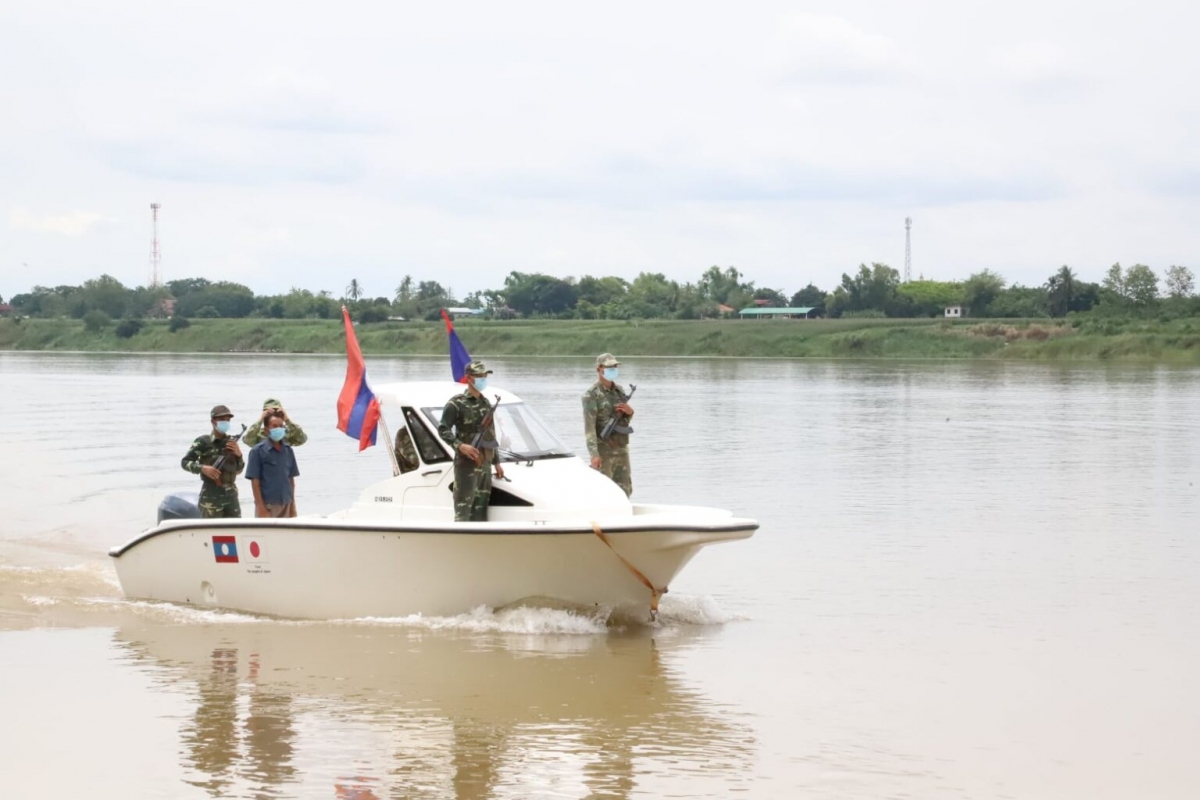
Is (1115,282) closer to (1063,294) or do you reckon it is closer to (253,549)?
(1063,294)

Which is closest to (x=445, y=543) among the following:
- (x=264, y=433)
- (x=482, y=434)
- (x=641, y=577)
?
(x=482, y=434)

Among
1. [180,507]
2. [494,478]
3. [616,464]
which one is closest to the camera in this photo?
[494,478]

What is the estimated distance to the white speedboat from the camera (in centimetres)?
1213

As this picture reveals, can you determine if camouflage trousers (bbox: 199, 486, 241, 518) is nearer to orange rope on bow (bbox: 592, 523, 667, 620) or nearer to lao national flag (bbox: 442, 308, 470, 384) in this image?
lao national flag (bbox: 442, 308, 470, 384)

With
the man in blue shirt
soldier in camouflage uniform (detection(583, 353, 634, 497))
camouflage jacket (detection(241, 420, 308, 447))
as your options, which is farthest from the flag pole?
soldier in camouflage uniform (detection(583, 353, 634, 497))

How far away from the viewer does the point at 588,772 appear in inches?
359

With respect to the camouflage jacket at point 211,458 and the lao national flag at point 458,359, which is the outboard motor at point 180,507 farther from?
the lao national flag at point 458,359

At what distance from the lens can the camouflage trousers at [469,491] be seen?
40.7ft

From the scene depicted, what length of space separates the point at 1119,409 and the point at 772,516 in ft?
78.5

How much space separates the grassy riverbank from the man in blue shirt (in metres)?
75.0

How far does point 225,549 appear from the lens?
13.4 meters

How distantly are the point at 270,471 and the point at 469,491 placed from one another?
7.36ft

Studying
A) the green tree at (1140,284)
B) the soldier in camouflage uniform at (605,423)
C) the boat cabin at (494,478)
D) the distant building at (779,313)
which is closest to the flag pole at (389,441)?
the boat cabin at (494,478)

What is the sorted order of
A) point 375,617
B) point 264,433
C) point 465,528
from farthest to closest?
point 264,433
point 375,617
point 465,528
